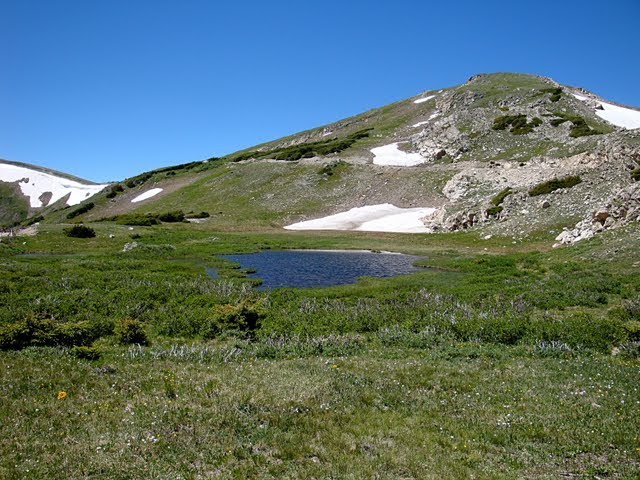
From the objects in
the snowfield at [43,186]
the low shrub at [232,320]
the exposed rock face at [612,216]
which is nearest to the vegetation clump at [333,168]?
the exposed rock face at [612,216]

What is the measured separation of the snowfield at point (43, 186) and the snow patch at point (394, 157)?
343 feet

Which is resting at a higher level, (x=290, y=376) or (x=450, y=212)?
(x=450, y=212)

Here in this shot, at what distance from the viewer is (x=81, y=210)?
104 m

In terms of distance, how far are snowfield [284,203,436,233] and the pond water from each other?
2058 centimetres

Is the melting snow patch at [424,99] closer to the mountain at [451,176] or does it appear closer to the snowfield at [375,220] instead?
the mountain at [451,176]

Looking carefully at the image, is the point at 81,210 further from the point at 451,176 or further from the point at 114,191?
the point at 451,176

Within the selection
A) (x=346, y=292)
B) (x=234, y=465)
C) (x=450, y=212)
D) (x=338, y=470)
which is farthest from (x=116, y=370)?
(x=450, y=212)

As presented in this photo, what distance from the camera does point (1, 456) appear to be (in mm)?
7867

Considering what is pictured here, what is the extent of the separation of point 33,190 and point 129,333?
178 metres

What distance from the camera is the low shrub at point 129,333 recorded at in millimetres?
17391

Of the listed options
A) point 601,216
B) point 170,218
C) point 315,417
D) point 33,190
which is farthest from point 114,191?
point 315,417

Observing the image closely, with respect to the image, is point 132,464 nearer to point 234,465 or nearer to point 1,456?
point 234,465

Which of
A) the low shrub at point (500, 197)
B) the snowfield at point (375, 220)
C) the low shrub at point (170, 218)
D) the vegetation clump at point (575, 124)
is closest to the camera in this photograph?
the low shrub at point (500, 197)

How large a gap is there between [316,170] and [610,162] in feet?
207
